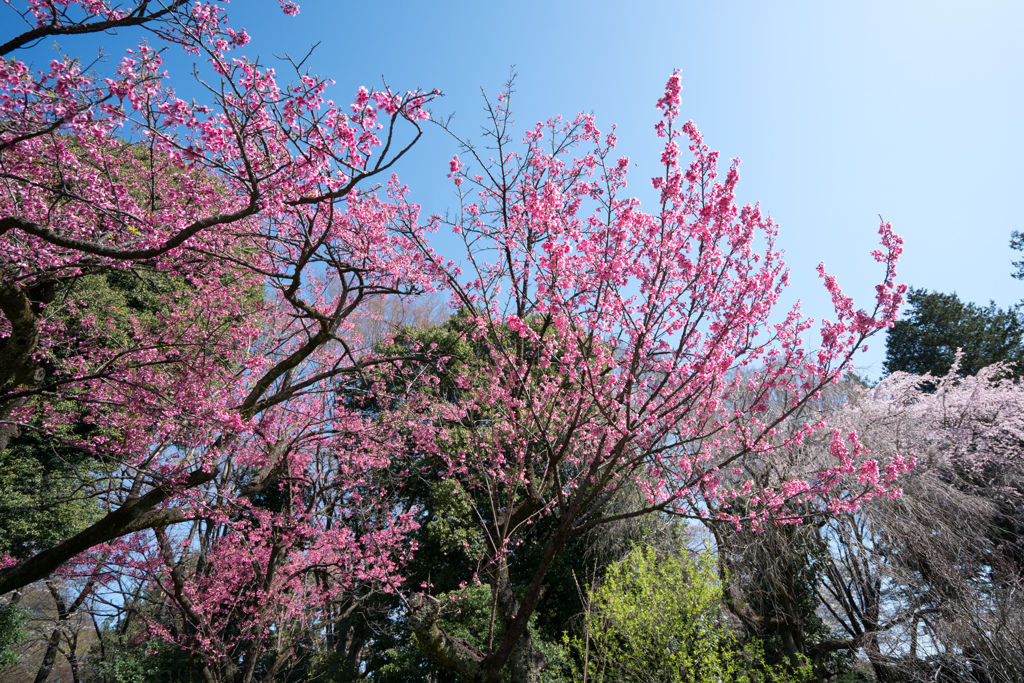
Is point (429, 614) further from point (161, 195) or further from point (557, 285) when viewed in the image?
point (161, 195)

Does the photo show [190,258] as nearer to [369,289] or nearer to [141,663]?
[369,289]

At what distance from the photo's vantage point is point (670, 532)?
30.4 ft

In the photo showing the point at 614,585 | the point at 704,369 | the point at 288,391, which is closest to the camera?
the point at 704,369

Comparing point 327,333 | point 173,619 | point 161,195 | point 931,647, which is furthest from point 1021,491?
point 173,619

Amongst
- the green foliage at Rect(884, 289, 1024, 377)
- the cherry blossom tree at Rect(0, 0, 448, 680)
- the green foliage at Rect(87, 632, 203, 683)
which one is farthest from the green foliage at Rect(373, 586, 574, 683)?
the green foliage at Rect(884, 289, 1024, 377)

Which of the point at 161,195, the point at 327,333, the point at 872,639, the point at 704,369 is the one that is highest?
the point at 161,195

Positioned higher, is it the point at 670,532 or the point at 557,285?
the point at 557,285

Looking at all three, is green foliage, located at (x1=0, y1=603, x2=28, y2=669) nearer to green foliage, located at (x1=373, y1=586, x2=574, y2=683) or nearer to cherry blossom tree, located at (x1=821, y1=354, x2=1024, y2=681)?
green foliage, located at (x1=373, y1=586, x2=574, y2=683)

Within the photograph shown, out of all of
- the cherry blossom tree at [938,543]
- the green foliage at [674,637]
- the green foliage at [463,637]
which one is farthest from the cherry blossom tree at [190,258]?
the cherry blossom tree at [938,543]

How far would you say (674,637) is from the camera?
20.3 ft

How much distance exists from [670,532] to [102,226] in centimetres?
903

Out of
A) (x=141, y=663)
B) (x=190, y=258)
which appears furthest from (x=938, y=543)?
(x=141, y=663)

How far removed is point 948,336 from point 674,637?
62.0 feet

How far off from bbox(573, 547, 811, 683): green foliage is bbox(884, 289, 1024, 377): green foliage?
16.5 metres
